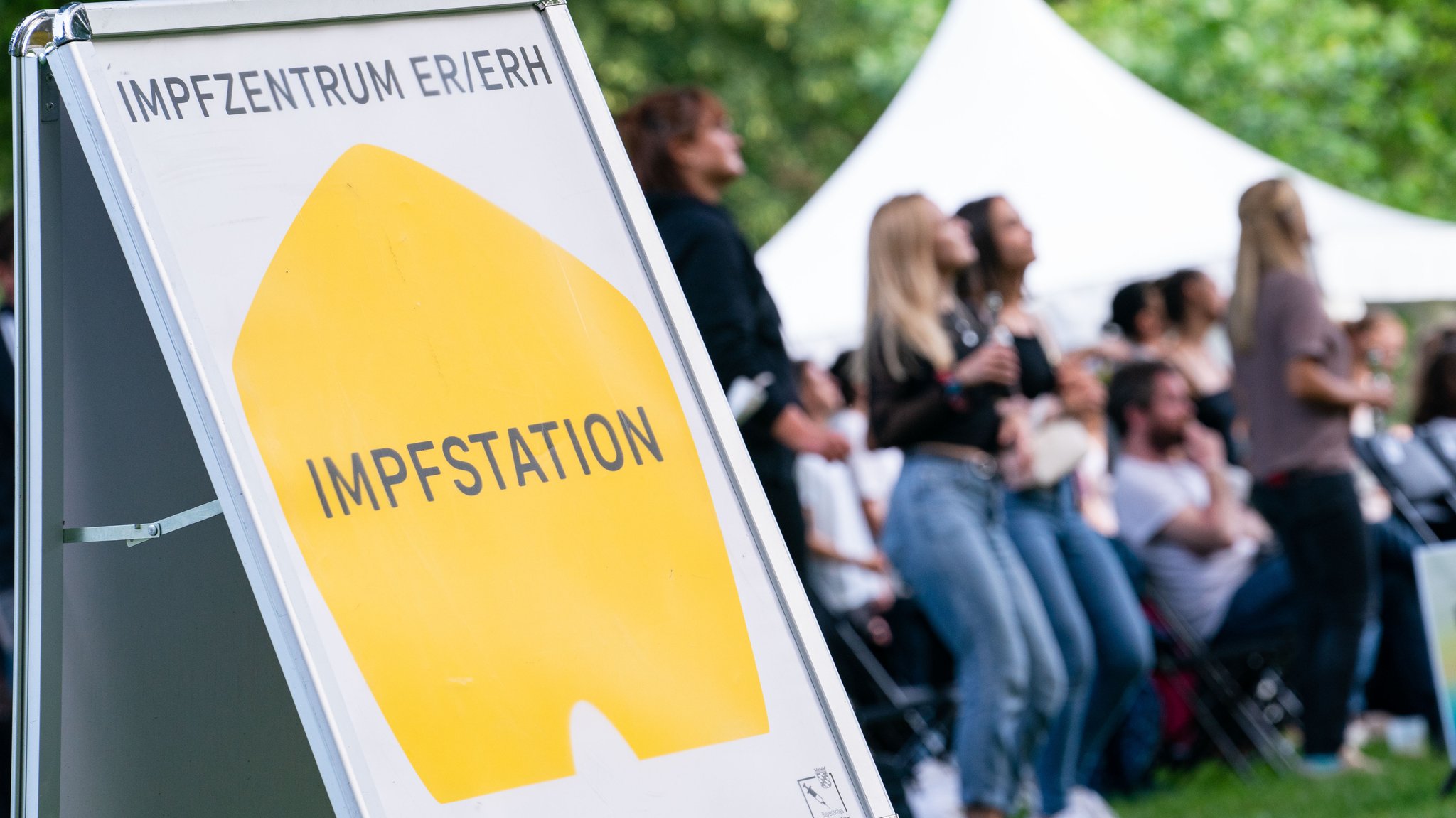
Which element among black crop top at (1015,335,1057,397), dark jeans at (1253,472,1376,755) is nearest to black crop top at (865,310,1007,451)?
black crop top at (1015,335,1057,397)

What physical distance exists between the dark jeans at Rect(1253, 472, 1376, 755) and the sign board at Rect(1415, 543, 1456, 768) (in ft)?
1.50

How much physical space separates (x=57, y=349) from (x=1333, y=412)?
4.29 m

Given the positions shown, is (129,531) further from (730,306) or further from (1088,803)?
→ (1088,803)

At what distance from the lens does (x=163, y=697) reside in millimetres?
2625

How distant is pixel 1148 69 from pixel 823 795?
1485cm

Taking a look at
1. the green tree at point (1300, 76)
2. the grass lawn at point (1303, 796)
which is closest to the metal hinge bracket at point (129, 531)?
the grass lawn at point (1303, 796)

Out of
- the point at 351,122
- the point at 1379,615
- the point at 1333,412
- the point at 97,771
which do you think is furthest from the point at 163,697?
the point at 1379,615

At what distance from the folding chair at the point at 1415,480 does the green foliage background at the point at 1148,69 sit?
9800mm

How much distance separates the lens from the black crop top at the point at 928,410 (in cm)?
464

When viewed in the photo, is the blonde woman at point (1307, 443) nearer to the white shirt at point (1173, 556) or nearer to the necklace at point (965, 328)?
the white shirt at point (1173, 556)

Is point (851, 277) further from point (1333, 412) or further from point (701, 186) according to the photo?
point (701, 186)

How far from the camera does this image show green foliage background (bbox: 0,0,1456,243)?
16297mm

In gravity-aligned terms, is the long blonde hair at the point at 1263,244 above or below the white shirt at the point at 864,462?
below

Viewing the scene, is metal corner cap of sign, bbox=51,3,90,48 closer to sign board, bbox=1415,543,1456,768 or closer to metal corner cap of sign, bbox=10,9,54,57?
metal corner cap of sign, bbox=10,9,54,57
